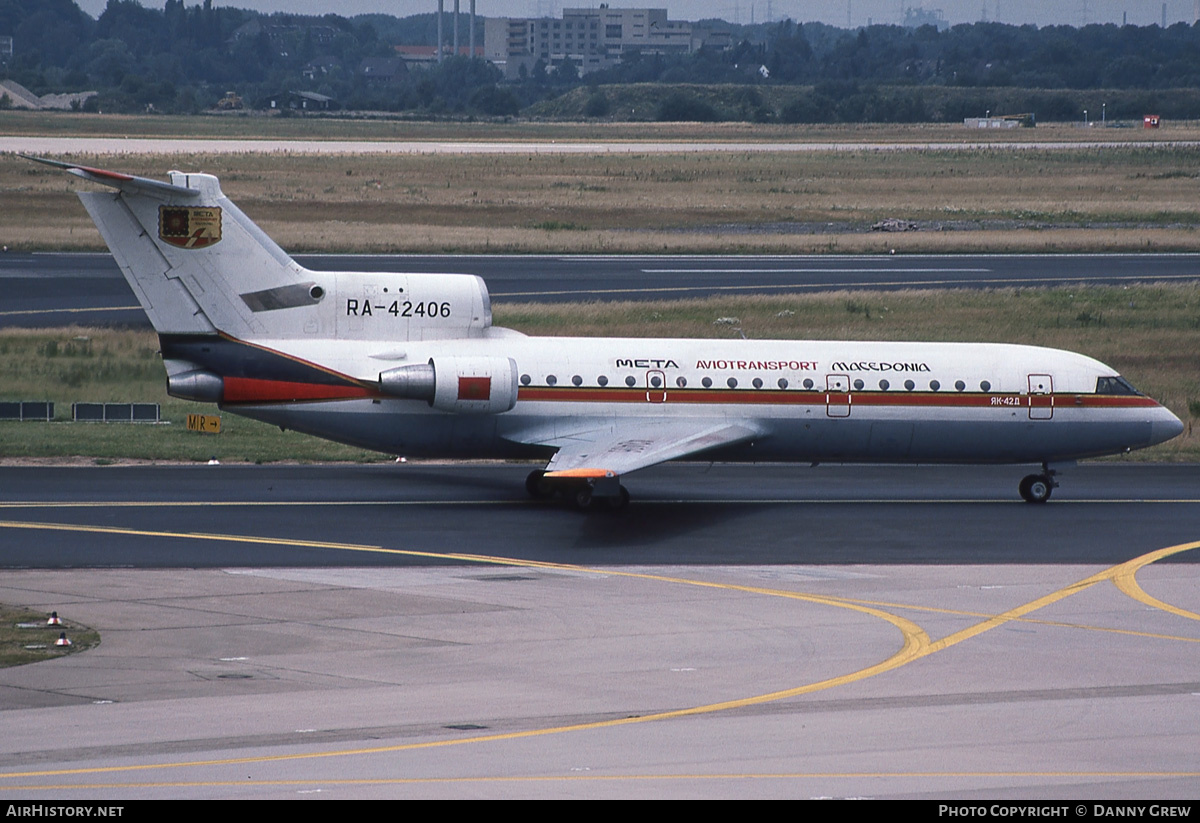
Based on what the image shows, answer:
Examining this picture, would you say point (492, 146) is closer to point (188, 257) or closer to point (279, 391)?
point (188, 257)

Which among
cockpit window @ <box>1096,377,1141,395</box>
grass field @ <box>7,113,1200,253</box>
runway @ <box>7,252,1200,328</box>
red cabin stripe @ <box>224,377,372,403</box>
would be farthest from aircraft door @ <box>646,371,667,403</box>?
grass field @ <box>7,113,1200,253</box>

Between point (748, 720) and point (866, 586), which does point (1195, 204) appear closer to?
point (866, 586)

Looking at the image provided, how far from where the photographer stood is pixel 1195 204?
94.2 meters

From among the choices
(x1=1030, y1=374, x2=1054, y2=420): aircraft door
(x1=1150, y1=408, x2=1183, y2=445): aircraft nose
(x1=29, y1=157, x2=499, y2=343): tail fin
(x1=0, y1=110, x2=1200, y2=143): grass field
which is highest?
(x1=0, y1=110, x2=1200, y2=143): grass field

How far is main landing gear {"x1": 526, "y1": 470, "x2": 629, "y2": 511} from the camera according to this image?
1115 inches

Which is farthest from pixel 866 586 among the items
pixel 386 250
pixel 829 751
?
pixel 386 250

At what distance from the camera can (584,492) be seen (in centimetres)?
2898

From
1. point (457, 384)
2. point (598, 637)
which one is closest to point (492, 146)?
point (457, 384)

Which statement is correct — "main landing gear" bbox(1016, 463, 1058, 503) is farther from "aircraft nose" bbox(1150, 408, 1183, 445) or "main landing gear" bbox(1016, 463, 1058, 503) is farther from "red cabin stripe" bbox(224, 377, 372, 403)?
"red cabin stripe" bbox(224, 377, 372, 403)

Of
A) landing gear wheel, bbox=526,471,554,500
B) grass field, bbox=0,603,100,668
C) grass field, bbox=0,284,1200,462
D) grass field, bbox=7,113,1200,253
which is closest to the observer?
grass field, bbox=0,603,100,668

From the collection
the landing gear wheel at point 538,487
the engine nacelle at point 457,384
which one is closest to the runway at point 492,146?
the landing gear wheel at point 538,487

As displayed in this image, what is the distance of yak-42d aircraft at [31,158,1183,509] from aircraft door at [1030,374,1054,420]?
3 centimetres

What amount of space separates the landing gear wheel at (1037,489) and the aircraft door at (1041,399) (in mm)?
1315

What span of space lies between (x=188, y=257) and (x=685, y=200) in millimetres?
69873
